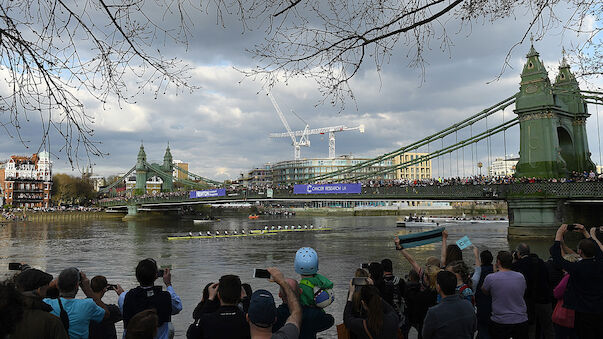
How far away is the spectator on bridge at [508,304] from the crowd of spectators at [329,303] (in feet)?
0.04

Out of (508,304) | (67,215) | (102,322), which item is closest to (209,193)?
(67,215)

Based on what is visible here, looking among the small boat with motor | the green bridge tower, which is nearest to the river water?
the green bridge tower

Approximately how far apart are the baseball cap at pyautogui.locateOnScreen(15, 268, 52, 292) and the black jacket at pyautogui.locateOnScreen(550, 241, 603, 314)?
19.7 feet

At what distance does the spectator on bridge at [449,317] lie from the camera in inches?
160

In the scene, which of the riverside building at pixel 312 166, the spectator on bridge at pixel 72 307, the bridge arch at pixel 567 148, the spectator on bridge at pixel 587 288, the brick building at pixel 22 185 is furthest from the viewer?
the riverside building at pixel 312 166

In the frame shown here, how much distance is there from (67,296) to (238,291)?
2099mm

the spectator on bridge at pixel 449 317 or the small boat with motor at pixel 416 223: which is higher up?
the spectator on bridge at pixel 449 317

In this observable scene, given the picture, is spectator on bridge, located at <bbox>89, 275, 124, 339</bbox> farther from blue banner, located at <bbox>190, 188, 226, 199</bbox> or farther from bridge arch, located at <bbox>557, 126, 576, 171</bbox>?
blue banner, located at <bbox>190, 188, 226, 199</bbox>

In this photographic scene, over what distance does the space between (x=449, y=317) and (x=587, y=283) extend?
7.43 feet

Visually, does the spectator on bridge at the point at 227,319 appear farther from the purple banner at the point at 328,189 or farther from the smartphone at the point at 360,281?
the purple banner at the point at 328,189

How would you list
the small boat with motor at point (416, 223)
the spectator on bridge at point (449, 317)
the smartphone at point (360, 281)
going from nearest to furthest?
the spectator on bridge at point (449, 317), the smartphone at point (360, 281), the small boat with motor at point (416, 223)

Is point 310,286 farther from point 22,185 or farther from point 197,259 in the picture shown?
point 22,185

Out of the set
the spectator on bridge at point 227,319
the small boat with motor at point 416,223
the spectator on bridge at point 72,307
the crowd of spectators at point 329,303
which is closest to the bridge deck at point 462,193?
the small boat with motor at point 416,223

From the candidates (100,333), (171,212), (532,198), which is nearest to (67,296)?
(100,333)
